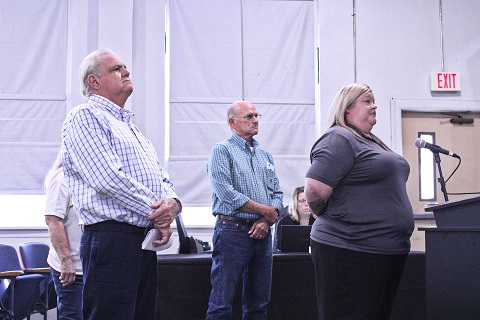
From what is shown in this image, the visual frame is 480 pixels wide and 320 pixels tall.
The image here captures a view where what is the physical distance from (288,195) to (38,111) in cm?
257

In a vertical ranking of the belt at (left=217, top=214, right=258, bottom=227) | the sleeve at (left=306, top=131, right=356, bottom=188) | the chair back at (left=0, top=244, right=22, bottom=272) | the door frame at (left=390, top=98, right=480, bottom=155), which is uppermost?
the door frame at (left=390, top=98, right=480, bottom=155)

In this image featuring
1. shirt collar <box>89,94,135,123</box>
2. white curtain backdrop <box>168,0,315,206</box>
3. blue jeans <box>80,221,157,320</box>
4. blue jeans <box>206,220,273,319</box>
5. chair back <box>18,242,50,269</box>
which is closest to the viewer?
blue jeans <box>80,221,157,320</box>

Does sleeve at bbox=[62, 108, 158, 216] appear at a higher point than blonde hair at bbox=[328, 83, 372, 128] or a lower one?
lower

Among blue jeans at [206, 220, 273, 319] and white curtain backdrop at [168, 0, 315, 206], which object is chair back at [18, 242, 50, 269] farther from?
blue jeans at [206, 220, 273, 319]

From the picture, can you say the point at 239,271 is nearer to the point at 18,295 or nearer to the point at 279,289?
the point at 279,289

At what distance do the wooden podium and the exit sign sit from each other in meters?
3.91

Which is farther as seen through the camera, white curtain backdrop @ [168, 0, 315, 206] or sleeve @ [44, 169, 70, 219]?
white curtain backdrop @ [168, 0, 315, 206]

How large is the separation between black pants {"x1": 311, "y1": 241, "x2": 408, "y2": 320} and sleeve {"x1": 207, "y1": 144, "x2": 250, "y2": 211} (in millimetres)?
1252

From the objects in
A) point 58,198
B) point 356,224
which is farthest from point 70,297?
point 356,224

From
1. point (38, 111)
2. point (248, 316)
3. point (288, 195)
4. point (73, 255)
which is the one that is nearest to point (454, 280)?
point (248, 316)

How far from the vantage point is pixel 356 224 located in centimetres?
228

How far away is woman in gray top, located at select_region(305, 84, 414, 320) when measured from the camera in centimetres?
226

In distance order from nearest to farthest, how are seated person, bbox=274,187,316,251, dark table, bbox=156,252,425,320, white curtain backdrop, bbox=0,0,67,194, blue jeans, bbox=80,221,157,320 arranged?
blue jeans, bbox=80,221,157,320 → dark table, bbox=156,252,425,320 → seated person, bbox=274,187,316,251 → white curtain backdrop, bbox=0,0,67,194

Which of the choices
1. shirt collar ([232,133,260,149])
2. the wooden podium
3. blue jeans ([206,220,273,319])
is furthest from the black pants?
shirt collar ([232,133,260,149])
